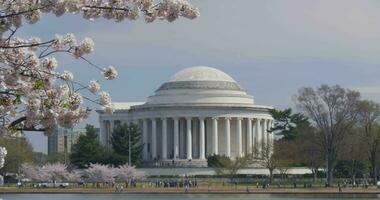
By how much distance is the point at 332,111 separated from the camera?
99.2m

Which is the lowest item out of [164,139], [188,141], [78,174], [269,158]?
[78,174]

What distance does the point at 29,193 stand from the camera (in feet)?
289

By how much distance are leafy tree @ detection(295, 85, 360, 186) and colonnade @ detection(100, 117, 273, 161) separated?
39162 millimetres

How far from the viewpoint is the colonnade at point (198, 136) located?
5517 inches

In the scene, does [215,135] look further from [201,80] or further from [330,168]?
[330,168]

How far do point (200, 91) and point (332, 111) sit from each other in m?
44.1

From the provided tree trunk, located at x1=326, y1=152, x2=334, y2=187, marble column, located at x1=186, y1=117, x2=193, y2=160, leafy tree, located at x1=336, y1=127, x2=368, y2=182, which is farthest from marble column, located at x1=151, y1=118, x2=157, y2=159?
tree trunk, located at x1=326, y1=152, x2=334, y2=187

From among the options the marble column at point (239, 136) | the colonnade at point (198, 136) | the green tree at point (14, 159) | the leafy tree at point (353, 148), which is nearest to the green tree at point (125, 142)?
the colonnade at point (198, 136)

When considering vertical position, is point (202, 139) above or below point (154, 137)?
below

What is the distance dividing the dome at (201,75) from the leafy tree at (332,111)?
46.1 metres

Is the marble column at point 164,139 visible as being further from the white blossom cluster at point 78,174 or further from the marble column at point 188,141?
the white blossom cluster at point 78,174

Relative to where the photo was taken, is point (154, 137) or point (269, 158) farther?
point (154, 137)

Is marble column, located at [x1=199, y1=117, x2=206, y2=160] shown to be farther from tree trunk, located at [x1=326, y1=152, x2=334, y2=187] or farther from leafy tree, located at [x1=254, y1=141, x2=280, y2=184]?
tree trunk, located at [x1=326, y1=152, x2=334, y2=187]

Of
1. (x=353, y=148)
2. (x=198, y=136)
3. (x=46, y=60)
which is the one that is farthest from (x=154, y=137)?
(x=46, y=60)
